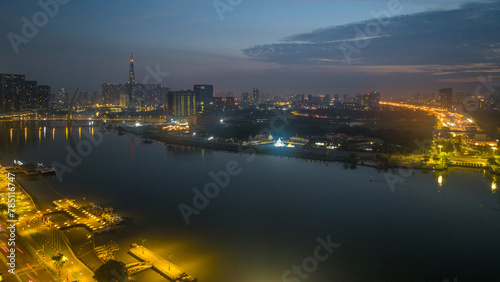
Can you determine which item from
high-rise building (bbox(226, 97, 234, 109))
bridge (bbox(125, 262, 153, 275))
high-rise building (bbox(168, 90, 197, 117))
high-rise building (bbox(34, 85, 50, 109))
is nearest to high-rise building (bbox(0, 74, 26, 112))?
high-rise building (bbox(34, 85, 50, 109))

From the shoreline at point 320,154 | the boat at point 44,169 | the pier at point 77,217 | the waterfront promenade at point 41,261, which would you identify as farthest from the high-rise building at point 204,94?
the waterfront promenade at point 41,261

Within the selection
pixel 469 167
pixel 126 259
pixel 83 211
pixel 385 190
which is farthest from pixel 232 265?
pixel 469 167

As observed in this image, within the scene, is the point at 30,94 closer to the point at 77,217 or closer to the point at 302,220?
the point at 77,217

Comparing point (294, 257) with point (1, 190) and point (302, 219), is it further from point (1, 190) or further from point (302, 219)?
point (1, 190)

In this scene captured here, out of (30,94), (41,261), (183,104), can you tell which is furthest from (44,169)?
(30,94)

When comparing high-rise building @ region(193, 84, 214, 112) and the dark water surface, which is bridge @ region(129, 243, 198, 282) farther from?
high-rise building @ region(193, 84, 214, 112)
